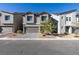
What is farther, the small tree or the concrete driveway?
the small tree

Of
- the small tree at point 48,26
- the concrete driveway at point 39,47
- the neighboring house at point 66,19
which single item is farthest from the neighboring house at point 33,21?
the concrete driveway at point 39,47

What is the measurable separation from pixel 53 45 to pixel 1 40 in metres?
1.75

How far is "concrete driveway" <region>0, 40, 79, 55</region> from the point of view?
512 cm

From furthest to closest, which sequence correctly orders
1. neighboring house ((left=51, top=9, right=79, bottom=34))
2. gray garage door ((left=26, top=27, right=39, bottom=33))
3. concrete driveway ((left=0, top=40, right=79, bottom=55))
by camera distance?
gray garage door ((left=26, top=27, right=39, bottom=33)), neighboring house ((left=51, top=9, right=79, bottom=34)), concrete driveway ((left=0, top=40, right=79, bottom=55))

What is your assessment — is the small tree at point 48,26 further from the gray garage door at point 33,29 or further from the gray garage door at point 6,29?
the gray garage door at point 6,29

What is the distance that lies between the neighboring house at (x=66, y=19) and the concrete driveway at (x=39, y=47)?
15.9 inches

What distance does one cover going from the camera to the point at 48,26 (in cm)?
577

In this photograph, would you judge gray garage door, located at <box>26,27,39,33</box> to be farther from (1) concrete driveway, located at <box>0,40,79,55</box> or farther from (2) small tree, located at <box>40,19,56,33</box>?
(1) concrete driveway, located at <box>0,40,79,55</box>

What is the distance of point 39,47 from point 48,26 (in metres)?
0.81

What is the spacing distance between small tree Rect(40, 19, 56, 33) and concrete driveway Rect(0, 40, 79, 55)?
0.38m

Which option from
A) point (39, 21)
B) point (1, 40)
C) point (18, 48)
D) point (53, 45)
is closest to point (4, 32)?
point (1, 40)

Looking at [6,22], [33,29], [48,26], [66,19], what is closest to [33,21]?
[33,29]

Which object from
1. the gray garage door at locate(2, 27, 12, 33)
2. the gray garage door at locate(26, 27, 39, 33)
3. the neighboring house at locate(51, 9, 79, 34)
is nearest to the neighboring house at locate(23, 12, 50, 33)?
the gray garage door at locate(26, 27, 39, 33)
